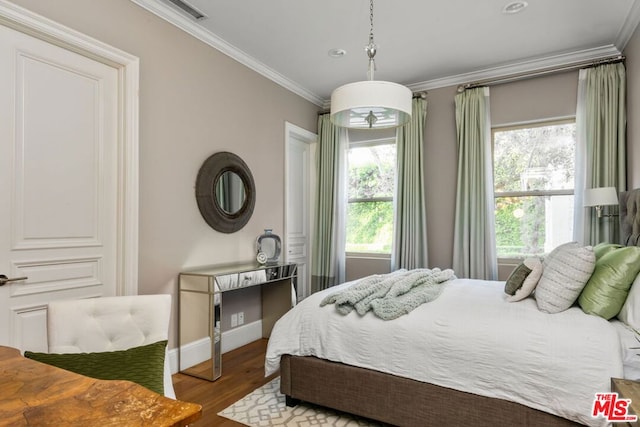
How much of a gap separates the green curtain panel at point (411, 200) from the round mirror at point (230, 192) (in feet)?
5.89

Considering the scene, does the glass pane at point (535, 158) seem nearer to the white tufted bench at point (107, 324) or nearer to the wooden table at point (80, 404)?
the white tufted bench at point (107, 324)

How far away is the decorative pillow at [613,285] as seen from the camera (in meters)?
1.98

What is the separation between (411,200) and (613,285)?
8.03 ft

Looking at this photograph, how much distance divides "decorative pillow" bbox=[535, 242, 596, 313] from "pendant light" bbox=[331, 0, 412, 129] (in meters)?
1.22

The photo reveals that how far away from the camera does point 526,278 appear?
2.33 m

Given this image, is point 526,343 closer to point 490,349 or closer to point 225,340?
point 490,349

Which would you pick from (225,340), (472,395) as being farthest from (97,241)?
(472,395)

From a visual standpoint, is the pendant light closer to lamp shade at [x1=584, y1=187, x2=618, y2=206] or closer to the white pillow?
the white pillow

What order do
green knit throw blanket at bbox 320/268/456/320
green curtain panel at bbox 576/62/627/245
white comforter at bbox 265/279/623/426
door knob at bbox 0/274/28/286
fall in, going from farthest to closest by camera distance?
1. green curtain panel at bbox 576/62/627/245
2. green knit throw blanket at bbox 320/268/456/320
3. door knob at bbox 0/274/28/286
4. white comforter at bbox 265/279/623/426

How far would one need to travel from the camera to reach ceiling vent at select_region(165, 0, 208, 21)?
2872mm

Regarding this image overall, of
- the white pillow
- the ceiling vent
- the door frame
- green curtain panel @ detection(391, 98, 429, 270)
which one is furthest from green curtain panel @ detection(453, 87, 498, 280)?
the door frame

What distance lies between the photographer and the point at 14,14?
2.11 meters

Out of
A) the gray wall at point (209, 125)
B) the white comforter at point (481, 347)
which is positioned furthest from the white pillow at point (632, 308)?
the gray wall at point (209, 125)

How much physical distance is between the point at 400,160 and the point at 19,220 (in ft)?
Result: 11.6
